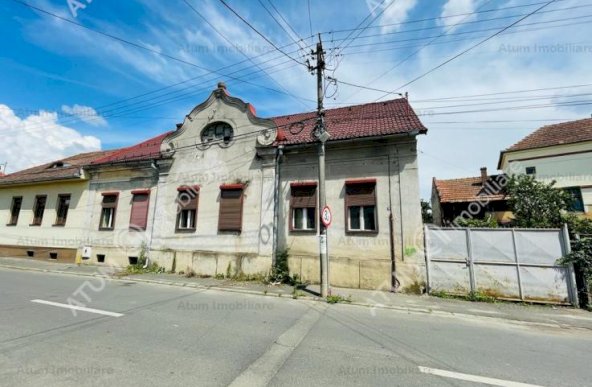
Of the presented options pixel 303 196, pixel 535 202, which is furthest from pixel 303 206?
pixel 535 202

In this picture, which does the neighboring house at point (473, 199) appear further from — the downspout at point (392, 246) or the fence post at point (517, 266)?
the downspout at point (392, 246)

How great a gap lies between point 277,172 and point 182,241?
567 cm

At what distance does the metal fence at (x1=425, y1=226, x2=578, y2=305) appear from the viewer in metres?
8.48

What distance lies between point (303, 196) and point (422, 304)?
5828 mm

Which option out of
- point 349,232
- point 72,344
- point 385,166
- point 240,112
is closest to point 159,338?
point 72,344

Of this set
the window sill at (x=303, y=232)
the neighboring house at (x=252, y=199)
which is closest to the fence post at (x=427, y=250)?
the neighboring house at (x=252, y=199)

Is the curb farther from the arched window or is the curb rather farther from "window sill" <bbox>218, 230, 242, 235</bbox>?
the arched window

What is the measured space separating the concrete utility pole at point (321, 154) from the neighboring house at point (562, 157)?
53.5ft

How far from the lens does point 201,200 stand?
13.3 metres

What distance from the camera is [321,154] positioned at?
9727 millimetres

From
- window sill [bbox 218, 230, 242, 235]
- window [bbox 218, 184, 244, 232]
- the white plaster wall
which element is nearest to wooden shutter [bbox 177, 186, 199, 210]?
window [bbox 218, 184, 244, 232]

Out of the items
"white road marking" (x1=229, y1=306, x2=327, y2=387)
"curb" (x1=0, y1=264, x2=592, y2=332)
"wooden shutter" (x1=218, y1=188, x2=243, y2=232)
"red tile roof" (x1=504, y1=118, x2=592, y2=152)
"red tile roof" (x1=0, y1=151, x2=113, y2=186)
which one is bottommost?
"white road marking" (x1=229, y1=306, x2=327, y2=387)

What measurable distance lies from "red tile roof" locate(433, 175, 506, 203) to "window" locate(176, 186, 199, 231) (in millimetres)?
15258

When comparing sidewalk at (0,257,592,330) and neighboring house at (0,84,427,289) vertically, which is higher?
neighboring house at (0,84,427,289)
